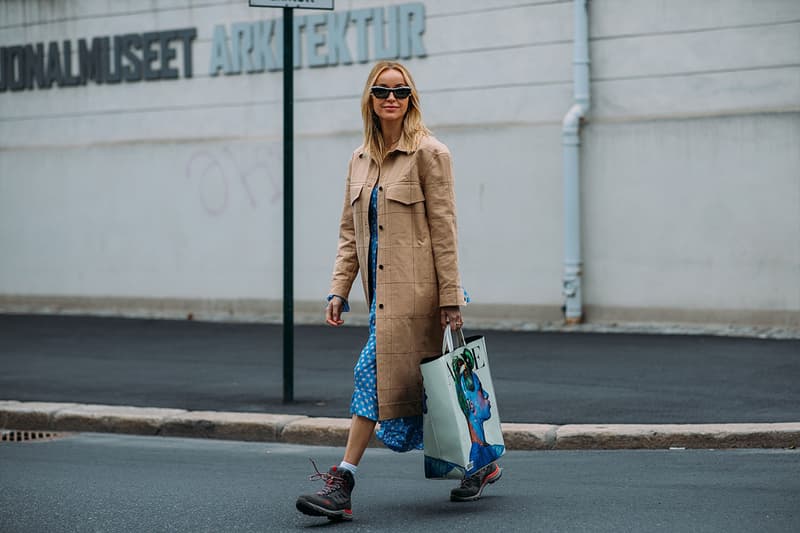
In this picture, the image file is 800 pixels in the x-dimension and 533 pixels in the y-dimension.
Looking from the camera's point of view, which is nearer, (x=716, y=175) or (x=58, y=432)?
(x=58, y=432)

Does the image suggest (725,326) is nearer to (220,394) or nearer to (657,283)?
(657,283)

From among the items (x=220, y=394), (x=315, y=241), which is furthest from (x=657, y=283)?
(x=220, y=394)

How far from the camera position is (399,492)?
611cm

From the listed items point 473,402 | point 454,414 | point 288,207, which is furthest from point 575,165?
point 454,414

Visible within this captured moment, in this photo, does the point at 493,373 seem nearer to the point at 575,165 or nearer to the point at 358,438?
the point at 575,165

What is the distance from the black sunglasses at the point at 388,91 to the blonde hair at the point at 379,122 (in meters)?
0.03

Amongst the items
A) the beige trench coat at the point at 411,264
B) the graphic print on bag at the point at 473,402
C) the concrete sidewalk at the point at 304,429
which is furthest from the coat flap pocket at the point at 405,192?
the concrete sidewalk at the point at 304,429

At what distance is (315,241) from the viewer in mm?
15281

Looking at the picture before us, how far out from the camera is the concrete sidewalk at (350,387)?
7.56 m

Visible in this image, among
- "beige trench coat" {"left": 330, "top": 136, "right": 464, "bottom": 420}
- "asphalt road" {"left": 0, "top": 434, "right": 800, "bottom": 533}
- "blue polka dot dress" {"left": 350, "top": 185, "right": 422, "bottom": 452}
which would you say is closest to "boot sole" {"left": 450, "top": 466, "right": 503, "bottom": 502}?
"asphalt road" {"left": 0, "top": 434, "right": 800, "bottom": 533}

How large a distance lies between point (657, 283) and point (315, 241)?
13.4 ft

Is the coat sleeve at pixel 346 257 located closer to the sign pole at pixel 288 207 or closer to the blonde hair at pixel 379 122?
the blonde hair at pixel 379 122

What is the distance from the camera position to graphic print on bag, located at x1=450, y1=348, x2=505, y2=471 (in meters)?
5.46

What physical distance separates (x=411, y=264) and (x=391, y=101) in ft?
2.23
